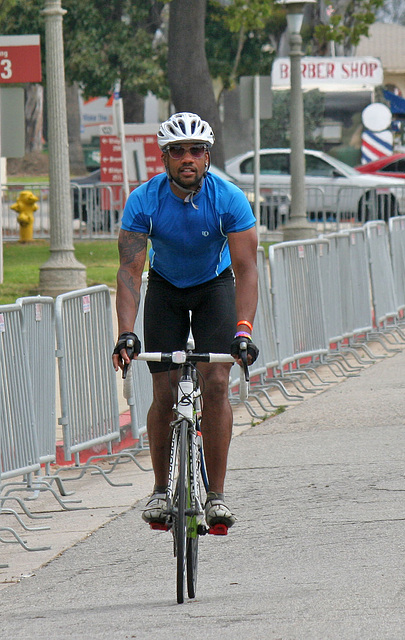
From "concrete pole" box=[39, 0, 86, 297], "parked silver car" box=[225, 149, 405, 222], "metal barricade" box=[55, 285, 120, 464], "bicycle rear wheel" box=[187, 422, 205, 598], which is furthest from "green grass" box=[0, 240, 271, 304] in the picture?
"bicycle rear wheel" box=[187, 422, 205, 598]

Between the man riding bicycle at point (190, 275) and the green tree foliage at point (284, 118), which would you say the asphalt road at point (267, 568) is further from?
the green tree foliage at point (284, 118)

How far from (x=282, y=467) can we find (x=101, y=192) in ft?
62.4

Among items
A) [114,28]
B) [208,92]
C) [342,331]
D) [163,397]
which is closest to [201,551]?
[163,397]

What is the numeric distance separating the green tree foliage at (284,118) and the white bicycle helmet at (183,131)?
89.5 ft

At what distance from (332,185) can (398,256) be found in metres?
12.5

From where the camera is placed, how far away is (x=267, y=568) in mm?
6137

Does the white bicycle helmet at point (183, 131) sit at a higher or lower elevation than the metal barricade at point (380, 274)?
higher

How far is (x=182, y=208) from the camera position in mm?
6090

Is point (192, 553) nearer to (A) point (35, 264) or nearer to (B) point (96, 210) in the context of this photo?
(A) point (35, 264)

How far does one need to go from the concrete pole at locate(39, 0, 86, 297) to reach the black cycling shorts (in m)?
9.76

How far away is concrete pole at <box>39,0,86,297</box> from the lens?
1581cm

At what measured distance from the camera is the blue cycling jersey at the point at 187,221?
239 inches

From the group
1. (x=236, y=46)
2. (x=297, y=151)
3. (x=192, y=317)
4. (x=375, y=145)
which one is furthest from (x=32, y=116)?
(x=192, y=317)

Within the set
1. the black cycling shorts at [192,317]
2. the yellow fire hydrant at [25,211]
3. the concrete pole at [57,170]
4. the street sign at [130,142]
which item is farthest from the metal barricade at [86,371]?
the yellow fire hydrant at [25,211]
